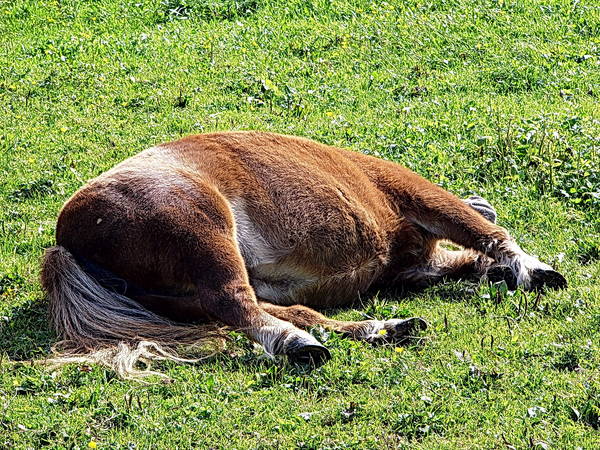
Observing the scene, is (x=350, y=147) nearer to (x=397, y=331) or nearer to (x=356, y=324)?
(x=356, y=324)

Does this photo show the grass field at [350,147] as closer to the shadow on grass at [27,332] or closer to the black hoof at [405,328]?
the shadow on grass at [27,332]

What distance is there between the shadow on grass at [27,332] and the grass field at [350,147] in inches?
0.6

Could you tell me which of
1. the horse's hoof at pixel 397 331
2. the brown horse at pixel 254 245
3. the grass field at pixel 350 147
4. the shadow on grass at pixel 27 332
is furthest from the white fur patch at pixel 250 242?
the shadow on grass at pixel 27 332

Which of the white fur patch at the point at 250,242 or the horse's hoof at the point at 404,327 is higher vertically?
the white fur patch at the point at 250,242

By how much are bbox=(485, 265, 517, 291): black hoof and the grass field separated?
0.22 meters

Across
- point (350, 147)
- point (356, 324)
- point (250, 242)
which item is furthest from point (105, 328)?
point (350, 147)

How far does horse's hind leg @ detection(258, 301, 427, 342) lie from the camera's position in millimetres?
5684

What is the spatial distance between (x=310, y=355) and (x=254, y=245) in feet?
3.97

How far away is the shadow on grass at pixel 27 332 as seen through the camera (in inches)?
223

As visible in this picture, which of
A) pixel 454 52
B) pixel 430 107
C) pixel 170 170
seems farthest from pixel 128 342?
pixel 454 52

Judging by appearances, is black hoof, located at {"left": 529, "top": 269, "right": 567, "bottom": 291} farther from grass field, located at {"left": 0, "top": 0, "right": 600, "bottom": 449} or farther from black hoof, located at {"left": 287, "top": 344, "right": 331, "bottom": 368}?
black hoof, located at {"left": 287, "top": 344, "right": 331, "bottom": 368}

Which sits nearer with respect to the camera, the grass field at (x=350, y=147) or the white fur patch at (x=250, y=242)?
the grass field at (x=350, y=147)

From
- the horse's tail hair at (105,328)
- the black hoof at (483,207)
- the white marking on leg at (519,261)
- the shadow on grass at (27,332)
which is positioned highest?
the black hoof at (483,207)

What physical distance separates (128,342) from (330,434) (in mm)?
1576
